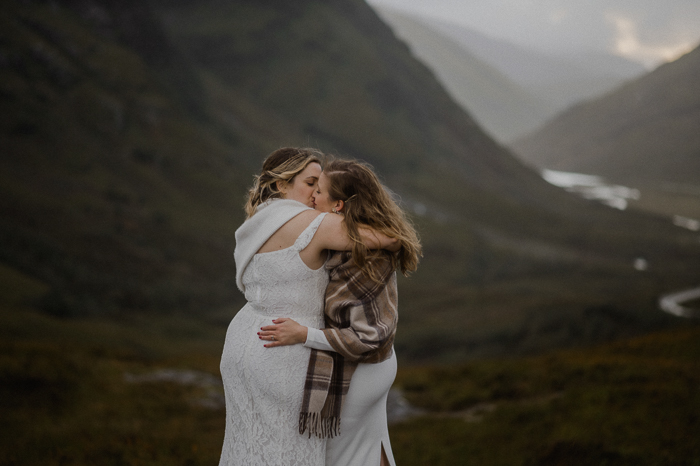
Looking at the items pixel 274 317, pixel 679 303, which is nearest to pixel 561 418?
pixel 274 317

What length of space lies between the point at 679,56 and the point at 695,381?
11807 cm

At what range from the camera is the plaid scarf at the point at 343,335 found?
323 centimetres

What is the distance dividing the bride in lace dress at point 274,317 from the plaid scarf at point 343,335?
7 cm

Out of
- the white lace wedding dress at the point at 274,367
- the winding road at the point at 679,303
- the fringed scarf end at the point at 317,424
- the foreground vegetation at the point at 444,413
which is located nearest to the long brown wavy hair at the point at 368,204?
the white lace wedding dress at the point at 274,367

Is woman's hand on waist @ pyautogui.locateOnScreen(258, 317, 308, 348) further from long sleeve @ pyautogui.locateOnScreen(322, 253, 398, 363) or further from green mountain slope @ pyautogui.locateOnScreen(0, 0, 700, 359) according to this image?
green mountain slope @ pyautogui.locateOnScreen(0, 0, 700, 359)

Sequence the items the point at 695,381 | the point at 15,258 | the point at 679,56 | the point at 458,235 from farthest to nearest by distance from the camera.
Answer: the point at 679,56 → the point at 458,235 → the point at 15,258 → the point at 695,381

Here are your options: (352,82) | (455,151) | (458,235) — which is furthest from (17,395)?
(455,151)

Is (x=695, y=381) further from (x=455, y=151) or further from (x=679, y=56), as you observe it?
(x=679, y=56)

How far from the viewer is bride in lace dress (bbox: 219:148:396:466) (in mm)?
3254

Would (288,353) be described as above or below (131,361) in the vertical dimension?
below

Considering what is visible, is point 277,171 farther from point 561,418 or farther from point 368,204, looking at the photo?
point 561,418

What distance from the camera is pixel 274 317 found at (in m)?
3.33

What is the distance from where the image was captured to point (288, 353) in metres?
3.24

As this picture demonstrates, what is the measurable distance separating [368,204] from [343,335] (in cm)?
86
